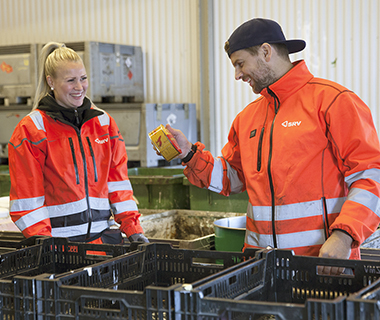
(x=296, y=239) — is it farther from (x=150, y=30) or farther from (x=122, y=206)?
(x=150, y=30)

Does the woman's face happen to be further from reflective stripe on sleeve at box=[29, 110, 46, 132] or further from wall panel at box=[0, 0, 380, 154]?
wall panel at box=[0, 0, 380, 154]

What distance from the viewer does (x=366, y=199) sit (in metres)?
1.76

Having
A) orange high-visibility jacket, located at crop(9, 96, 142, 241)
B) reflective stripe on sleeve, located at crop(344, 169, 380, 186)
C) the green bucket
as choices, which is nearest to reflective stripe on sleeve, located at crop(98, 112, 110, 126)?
orange high-visibility jacket, located at crop(9, 96, 142, 241)

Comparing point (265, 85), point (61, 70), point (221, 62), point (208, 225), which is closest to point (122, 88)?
point (221, 62)

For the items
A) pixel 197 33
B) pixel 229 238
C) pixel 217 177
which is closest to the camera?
pixel 217 177

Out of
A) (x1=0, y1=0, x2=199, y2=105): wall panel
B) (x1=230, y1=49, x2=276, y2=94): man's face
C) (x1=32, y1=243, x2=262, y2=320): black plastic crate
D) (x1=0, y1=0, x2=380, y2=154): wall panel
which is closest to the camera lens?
(x1=32, y1=243, x2=262, y2=320): black plastic crate

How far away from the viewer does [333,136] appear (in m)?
1.84

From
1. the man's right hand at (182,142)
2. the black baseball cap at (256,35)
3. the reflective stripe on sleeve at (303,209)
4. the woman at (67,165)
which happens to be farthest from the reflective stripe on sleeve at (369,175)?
the woman at (67,165)

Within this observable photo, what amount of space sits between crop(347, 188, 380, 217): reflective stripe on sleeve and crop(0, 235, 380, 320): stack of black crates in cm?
29

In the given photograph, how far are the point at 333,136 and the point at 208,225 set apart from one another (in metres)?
2.42

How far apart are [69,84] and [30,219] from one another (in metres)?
0.63

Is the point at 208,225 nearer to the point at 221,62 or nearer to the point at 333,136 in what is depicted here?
the point at 333,136

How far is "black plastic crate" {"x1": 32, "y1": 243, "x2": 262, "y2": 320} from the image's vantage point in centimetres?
127

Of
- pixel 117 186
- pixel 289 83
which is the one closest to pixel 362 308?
pixel 289 83
